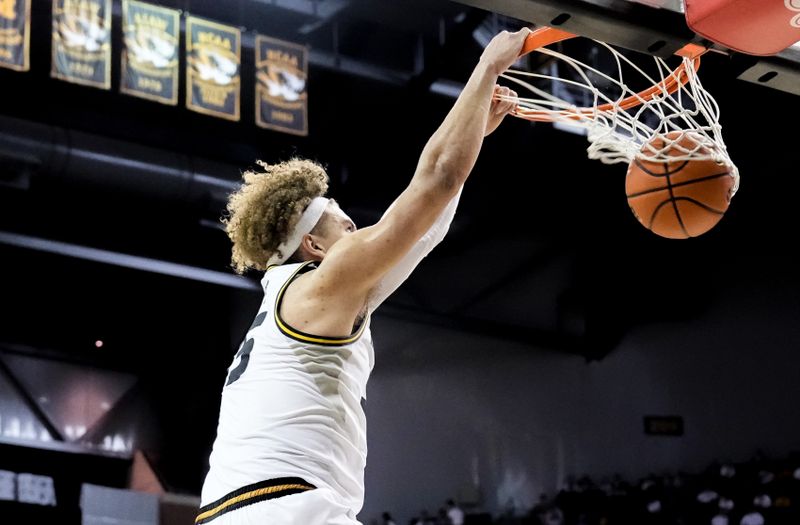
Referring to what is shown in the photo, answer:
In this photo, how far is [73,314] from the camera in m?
11.5

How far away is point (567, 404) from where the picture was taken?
1327 centimetres

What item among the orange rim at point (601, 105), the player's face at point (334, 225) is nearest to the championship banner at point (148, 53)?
the orange rim at point (601, 105)

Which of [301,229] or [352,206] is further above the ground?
[352,206]

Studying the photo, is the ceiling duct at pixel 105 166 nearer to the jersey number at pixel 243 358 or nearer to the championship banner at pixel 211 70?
the championship banner at pixel 211 70

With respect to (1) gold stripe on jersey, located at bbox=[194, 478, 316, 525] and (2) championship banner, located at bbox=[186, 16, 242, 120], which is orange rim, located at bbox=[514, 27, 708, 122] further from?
(2) championship banner, located at bbox=[186, 16, 242, 120]

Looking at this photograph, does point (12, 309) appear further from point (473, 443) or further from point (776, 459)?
point (776, 459)

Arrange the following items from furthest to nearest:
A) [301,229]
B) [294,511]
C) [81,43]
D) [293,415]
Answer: [81,43] → [301,229] → [293,415] → [294,511]

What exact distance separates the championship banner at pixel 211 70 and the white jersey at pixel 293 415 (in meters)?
7.76

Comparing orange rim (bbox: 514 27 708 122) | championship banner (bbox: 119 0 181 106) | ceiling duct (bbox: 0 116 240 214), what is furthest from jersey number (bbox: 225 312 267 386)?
ceiling duct (bbox: 0 116 240 214)

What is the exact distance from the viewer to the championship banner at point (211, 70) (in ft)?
33.7

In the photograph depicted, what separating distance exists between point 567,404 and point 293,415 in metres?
10.9

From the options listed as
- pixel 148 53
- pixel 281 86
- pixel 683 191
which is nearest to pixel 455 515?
pixel 281 86

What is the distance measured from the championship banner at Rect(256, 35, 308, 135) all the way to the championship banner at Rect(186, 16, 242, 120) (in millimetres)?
268

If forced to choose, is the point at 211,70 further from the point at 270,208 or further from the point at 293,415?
the point at 293,415
